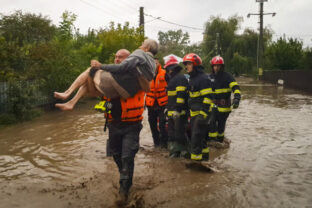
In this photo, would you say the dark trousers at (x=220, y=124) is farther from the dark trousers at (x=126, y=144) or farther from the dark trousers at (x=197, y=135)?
the dark trousers at (x=126, y=144)

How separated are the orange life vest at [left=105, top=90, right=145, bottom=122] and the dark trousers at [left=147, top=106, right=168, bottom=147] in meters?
2.96

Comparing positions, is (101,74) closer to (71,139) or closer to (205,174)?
(205,174)

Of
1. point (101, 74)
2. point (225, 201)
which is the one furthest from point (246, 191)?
point (101, 74)

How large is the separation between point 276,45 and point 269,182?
31.8 metres

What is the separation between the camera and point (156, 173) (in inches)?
227

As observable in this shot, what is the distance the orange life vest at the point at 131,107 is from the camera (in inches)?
167

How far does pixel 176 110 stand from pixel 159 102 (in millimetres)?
837

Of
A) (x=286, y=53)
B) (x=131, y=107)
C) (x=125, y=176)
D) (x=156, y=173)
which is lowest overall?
(x=156, y=173)

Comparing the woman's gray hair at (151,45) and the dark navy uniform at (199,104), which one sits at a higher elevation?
the woman's gray hair at (151,45)

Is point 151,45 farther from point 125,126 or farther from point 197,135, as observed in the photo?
point 197,135

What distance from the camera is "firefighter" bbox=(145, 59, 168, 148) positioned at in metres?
7.25

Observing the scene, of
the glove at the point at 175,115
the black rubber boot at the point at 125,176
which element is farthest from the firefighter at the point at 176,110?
the black rubber boot at the point at 125,176

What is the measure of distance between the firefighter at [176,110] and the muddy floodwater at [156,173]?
1.02ft

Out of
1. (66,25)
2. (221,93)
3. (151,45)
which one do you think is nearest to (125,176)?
(151,45)
